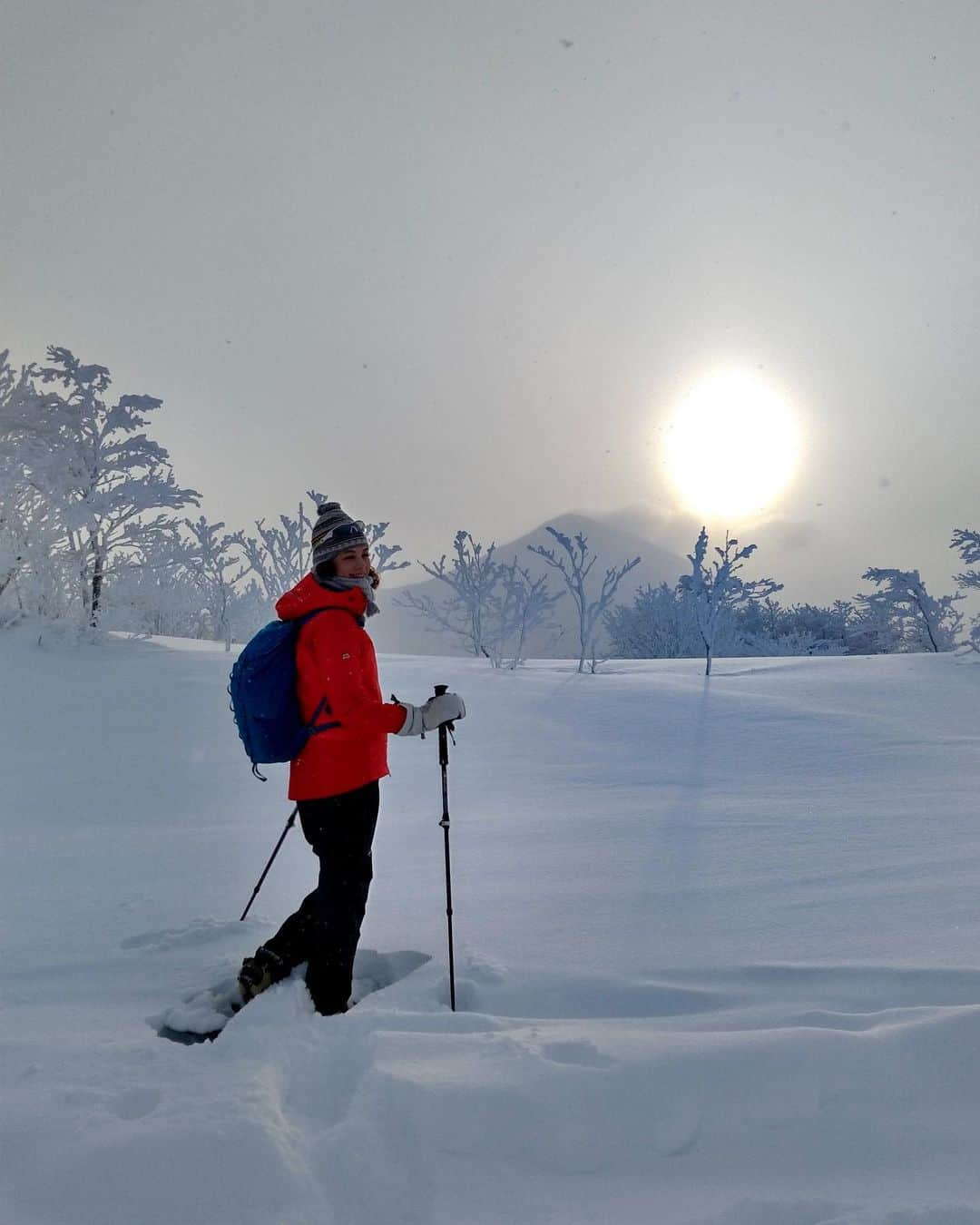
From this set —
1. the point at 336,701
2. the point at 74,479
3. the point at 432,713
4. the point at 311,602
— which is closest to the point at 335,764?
the point at 336,701

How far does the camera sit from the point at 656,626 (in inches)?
1492

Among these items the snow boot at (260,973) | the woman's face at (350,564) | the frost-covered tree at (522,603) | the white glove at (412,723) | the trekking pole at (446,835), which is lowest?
the snow boot at (260,973)

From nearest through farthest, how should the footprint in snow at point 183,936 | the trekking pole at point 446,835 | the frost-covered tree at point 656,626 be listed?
the trekking pole at point 446,835 < the footprint in snow at point 183,936 < the frost-covered tree at point 656,626

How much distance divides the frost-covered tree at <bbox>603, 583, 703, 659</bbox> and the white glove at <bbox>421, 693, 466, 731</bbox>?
33.5 m

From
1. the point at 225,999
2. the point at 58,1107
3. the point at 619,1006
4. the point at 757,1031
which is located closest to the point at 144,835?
the point at 225,999

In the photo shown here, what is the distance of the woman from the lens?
282 centimetres

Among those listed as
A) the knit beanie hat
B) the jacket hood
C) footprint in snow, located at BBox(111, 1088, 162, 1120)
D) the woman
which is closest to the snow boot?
the woman

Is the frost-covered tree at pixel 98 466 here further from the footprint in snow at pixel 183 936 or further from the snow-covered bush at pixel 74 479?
the footprint in snow at pixel 183 936

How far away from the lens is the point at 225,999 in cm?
285

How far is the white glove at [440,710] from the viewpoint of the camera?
9.66 ft

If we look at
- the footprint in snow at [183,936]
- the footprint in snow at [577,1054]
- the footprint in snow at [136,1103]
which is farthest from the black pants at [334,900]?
the footprint in snow at [577,1054]

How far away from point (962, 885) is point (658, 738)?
515 cm

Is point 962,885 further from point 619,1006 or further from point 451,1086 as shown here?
point 451,1086

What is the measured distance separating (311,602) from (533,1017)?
1.74 metres
